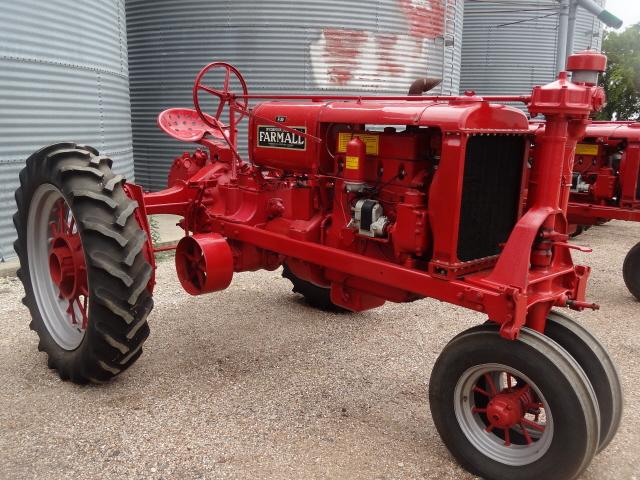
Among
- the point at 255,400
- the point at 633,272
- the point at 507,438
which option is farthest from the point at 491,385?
the point at 633,272

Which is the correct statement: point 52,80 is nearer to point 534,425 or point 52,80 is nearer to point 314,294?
point 314,294

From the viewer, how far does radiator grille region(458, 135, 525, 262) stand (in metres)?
2.71

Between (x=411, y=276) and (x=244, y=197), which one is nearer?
(x=411, y=276)

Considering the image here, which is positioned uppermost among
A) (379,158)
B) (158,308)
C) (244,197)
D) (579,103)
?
(579,103)

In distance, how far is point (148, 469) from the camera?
265 centimetres

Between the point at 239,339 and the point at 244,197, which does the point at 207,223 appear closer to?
the point at 244,197

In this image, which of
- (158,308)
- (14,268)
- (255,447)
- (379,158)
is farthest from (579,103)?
(14,268)

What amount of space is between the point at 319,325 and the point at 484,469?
2.06 m

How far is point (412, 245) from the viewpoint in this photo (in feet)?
9.23

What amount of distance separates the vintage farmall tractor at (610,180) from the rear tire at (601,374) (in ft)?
10.6

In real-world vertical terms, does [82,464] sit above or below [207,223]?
below

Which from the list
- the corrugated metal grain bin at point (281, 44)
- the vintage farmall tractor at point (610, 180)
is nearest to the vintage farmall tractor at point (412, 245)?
the vintage farmall tractor at point (610, 180)

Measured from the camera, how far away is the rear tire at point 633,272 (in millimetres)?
5445

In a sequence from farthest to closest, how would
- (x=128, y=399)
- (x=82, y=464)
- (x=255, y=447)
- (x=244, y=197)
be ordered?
(x=244, y=197) → (x=128, y=399) → (x=255, y=447) → (x=82, y=464)
